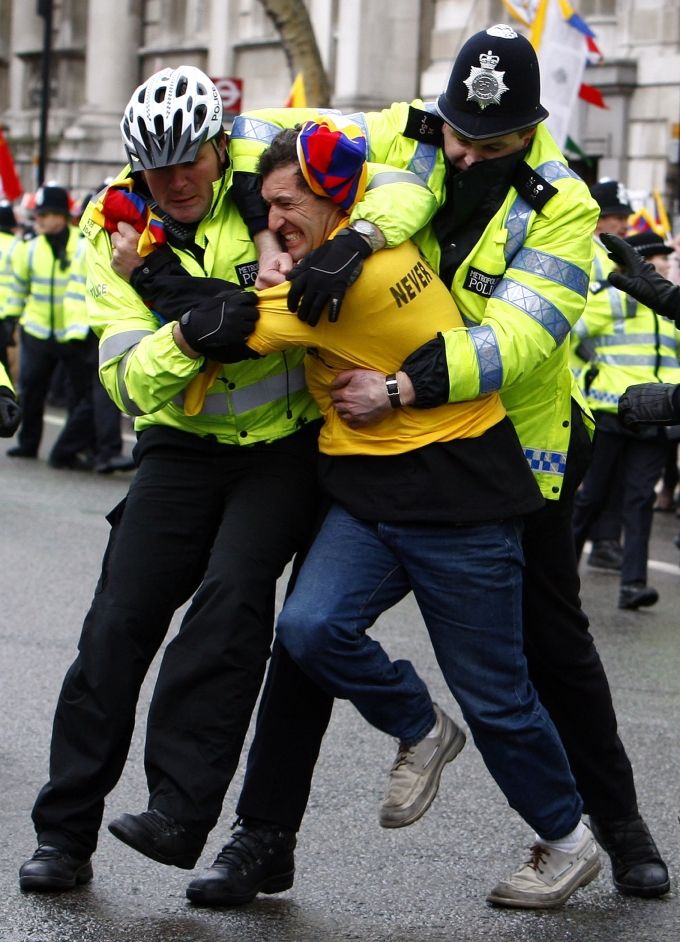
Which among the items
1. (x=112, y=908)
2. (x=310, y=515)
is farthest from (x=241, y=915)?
(x=310, y=515)

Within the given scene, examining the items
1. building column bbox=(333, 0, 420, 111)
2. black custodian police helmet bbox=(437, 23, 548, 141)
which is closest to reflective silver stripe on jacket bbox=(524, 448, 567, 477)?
black custodian police helmet bbox=(437, 23, 548, 141)

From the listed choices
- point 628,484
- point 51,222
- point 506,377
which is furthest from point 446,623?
point 51,222

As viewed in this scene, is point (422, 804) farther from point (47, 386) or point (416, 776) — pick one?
point (47, 386)

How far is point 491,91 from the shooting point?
4.18m

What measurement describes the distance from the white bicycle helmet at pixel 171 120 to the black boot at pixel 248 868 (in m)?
1.62

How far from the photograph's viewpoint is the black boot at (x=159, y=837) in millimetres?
4125

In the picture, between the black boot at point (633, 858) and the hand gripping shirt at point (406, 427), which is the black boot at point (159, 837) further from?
the black boot at point (633, 858)

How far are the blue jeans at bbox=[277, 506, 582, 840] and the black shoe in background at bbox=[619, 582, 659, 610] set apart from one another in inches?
192

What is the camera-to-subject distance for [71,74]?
37.3 meters

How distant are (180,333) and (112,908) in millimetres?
1355

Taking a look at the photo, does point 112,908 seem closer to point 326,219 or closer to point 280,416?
point 280,416

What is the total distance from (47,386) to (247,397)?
10.4 metres

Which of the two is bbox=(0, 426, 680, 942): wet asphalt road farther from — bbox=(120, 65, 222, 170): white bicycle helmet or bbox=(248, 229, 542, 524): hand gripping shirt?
bbox=(120, 65, 222, 170): white bicycle helmet

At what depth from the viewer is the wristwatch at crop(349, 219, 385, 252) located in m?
4.08
